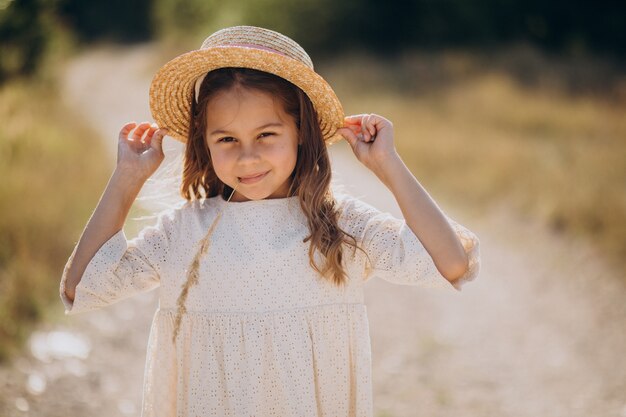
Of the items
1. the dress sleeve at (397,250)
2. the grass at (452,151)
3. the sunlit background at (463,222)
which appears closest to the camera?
the dress sleeve at (397,250)

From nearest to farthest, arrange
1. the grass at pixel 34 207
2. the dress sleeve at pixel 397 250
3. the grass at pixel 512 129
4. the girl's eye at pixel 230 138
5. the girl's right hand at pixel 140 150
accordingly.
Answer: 1. the dress sleeve at pixel 397 250
2. the girl's eye at pixel 230 138
3. the girl's right hand at pixel 140 150
4. the grass at pixel 34 207
5. the grass at pixel 512 129

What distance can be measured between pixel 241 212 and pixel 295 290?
294mm

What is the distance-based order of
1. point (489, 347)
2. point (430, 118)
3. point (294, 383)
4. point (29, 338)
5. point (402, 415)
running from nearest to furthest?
point (294, 383) < point (402, 415) < point (29, 338) < point (489, 347) < point (430, 118)

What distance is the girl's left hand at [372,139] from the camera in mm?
2092

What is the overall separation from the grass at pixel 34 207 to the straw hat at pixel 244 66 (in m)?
2.15

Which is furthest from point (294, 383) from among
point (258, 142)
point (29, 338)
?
point (29, 338)

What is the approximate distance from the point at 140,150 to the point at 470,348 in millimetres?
2874

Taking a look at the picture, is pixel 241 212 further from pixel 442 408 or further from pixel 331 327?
pixel 442 408

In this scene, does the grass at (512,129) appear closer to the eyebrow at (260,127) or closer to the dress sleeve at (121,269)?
the eyebrow at (260,127)

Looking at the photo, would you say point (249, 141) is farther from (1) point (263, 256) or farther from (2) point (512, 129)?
(2) point (512, 129)

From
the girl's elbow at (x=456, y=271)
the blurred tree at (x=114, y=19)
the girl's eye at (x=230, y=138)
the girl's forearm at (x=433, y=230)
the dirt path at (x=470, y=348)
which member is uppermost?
the blurred tree at (x=114, y=19)

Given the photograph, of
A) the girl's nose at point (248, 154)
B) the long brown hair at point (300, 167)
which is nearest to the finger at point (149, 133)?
the long brown hair at point (300, 167)

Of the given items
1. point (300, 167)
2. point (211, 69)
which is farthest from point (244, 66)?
point (300, 167)

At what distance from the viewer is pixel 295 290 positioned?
205 cm
